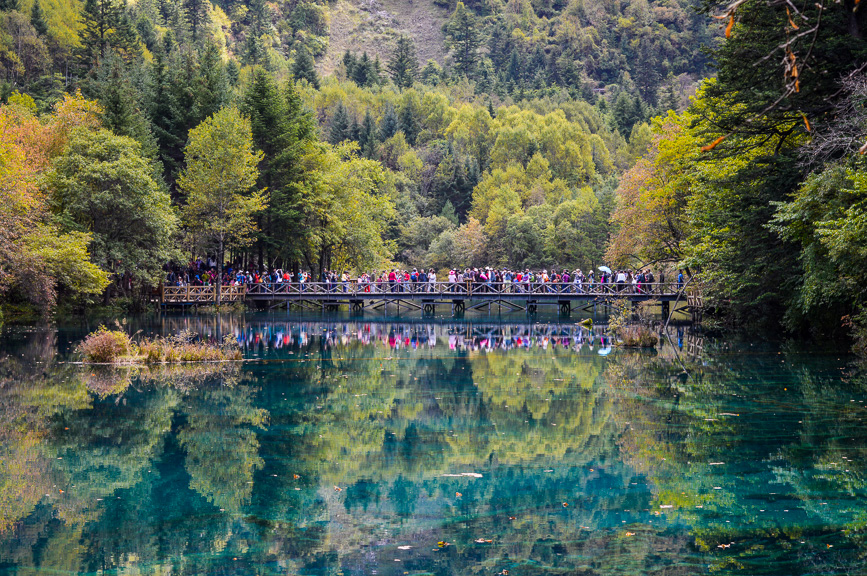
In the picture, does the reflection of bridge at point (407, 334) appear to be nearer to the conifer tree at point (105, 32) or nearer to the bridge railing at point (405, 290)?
the bridge railing at point (405, 290)

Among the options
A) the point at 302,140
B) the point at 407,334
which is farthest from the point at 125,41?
the point at 407,334

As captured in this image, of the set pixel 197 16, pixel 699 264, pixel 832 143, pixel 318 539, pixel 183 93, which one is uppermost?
pixel 197 16

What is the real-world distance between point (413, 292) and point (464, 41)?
127 m

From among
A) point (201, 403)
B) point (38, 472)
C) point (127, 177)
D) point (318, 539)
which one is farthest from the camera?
point (127, 177)

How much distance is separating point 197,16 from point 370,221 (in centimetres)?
9441

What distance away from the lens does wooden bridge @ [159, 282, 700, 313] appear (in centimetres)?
4328

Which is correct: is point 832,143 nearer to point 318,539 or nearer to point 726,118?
point 726,118

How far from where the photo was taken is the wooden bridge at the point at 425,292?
43.3m

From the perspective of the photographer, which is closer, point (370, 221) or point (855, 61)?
point (855, 61)

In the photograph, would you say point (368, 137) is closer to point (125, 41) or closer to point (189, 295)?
point (125, 41)

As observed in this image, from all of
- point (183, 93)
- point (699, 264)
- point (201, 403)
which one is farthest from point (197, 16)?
point (201, 403)

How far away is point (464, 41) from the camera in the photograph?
16412 centimetres

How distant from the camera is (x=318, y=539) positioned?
24.4 ft

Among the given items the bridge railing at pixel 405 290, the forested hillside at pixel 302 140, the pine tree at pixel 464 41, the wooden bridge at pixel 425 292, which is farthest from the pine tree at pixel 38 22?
the pine tree at pixel 464 41
